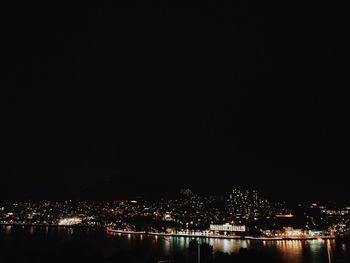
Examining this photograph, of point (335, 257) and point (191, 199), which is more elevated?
point (191, 199)

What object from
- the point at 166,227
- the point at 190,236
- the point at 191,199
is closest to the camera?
the point at 190,236

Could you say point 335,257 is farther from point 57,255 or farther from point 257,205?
point 257,205

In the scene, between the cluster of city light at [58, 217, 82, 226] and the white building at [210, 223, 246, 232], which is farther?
the cluster of city light at [58, 217, 82, 226]

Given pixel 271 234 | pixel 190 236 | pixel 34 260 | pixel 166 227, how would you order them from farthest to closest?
pixel 166 227 < pixel 190 236 < pixel 271 234 < pixel 34 260

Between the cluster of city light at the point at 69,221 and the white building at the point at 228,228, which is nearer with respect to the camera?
the white building at the point at 228,228

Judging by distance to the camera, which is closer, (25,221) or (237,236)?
(237,236)

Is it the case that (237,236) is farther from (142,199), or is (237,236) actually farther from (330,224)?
(142,199)

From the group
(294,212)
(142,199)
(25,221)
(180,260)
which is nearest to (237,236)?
(294,212)

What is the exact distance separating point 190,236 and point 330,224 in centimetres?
1348

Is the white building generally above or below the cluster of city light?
below

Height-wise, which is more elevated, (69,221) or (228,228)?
(69,221)

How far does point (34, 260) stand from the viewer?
35.4 ft

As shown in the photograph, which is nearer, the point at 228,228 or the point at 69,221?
the point at 228,228

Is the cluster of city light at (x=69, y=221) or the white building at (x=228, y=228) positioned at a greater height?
the cluster of city light at (x=69, y=221)
